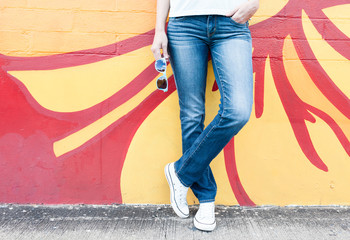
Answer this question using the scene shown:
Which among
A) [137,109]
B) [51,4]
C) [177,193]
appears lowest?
[177,193]

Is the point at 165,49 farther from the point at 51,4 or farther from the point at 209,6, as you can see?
the point at 51,4

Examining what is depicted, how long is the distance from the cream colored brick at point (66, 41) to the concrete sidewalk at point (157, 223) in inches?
39.7

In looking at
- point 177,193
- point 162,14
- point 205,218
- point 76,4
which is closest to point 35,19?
point 76,4

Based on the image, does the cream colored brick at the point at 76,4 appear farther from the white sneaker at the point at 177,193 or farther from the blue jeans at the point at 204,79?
the white sneaker at the point at 177,193

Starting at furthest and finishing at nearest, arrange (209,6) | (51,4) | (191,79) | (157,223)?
(51,4)
(157,223)
(191,79)
(209,6)

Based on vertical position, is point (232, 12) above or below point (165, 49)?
above

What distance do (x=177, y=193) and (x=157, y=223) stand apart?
21 cm

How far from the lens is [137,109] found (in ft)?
6.87

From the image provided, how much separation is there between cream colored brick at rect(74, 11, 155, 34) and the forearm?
21 centimetres

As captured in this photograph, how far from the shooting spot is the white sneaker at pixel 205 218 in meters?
1.83

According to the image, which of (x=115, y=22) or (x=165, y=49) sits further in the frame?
(x=115, y=22)

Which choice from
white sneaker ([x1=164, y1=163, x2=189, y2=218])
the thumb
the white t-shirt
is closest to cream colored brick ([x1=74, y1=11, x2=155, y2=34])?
the white t-shirt

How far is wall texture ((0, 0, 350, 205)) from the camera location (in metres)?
2.04

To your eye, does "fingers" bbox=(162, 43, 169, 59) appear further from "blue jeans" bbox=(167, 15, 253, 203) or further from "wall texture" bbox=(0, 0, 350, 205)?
"wall texture" bbox=(0, 0, 350, 205)
